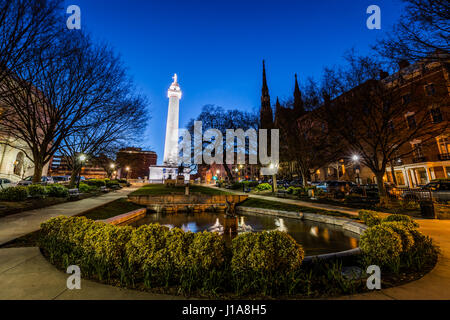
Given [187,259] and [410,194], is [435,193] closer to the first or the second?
[410,194]

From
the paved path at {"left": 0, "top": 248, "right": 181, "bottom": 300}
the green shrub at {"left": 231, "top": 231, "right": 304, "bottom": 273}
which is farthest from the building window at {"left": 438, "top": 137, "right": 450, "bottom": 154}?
the paved path at {"left": 0, "top": 248, "right": 181, "bottom": 300}

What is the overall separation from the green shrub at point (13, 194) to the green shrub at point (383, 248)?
1886 centimetres

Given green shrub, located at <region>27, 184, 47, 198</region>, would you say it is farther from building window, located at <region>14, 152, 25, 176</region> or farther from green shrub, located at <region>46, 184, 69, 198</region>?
building window, located at <region>14, 152, 25, 176</region>

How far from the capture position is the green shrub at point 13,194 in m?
12.2

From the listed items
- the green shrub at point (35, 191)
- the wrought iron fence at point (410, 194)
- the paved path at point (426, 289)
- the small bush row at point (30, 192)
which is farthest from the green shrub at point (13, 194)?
the wrought iron fence at point (410, 194)

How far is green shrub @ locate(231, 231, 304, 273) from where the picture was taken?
143 inches

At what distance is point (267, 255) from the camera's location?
3.67 meters

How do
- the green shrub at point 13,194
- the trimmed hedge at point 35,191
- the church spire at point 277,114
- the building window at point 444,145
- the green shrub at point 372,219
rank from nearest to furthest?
the green shrub at point 372,219 → the green shrub at point 13,194 → the trimmed hedge at point 35,191 → the church spire at point 277,114 → the building window at point 444,145

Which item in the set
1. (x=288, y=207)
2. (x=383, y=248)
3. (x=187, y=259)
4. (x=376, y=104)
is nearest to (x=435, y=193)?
(x=376, y=104)

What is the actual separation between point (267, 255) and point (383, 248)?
2.89 m

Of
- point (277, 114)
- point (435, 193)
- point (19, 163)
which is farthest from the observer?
point (19, 163)

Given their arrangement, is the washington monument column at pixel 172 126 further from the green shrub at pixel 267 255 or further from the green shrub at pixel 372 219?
the green shrub at pixel 267 255

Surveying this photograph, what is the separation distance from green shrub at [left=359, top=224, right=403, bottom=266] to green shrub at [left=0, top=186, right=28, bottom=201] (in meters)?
18.9
